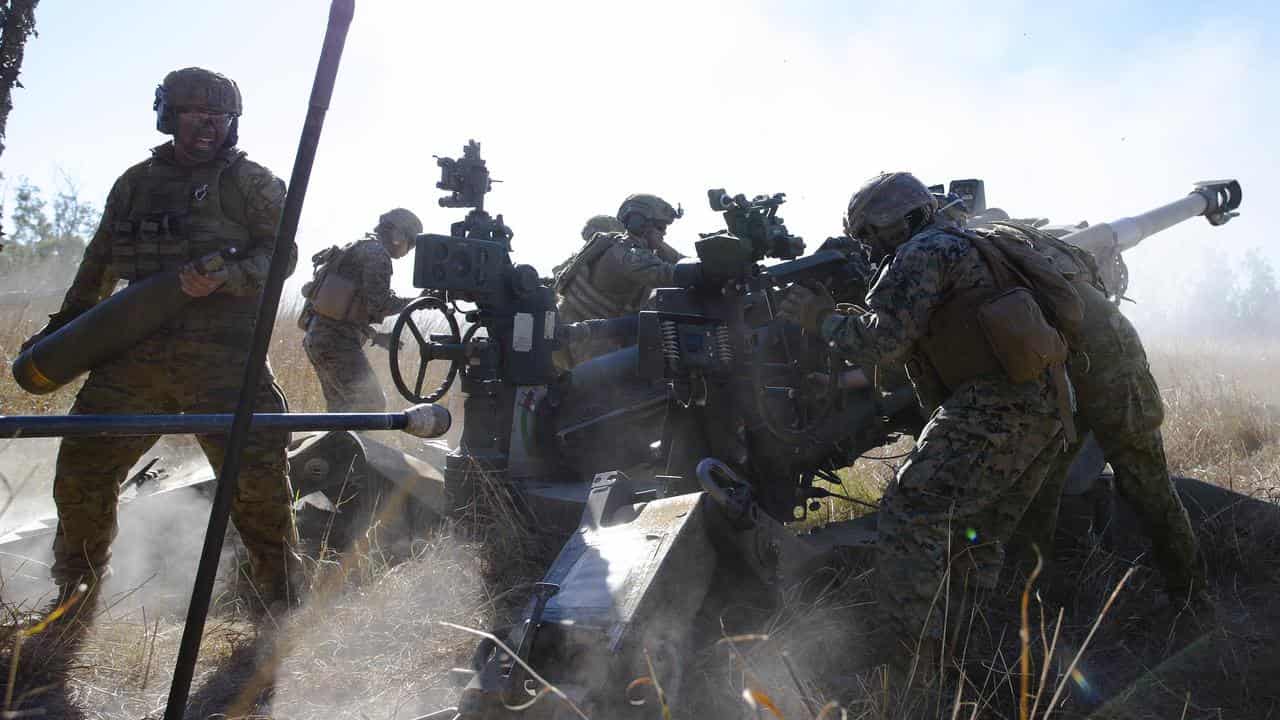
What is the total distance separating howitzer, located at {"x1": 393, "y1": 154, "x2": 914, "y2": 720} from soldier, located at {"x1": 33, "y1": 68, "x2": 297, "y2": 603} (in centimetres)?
111

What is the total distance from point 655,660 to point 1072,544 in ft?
10.5

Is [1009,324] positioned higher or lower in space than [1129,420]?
higher

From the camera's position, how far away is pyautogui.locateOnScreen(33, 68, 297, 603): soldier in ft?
13.1

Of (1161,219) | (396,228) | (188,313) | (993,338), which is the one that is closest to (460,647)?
(188,313)

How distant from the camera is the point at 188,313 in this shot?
4.11m

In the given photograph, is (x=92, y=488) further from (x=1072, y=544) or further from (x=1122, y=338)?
(x=1072, y=544)

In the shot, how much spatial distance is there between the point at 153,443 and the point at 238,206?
45.4 inches

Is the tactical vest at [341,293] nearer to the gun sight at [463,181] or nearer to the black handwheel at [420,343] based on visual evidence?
the gun sight at [463,181]

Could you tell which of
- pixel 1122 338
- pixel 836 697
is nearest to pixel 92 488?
pixel 836 697

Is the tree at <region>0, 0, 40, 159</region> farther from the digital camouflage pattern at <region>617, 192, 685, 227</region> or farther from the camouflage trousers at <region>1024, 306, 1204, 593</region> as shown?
the digital camouflage pattern at <region>617, 192, 685, 227</region>

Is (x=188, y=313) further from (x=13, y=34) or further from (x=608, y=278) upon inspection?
(x=608, y=278)

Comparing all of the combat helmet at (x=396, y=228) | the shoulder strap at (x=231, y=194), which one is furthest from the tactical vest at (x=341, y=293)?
the shoulder strap at (x=231, y=194)

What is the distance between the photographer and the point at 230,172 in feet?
13.9

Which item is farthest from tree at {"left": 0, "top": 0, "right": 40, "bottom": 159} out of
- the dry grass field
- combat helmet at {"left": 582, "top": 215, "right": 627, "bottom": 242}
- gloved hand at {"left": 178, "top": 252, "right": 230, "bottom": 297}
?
combat helmet at {"left": 582, "top": 215, "right": 627, "bottom": 242}
